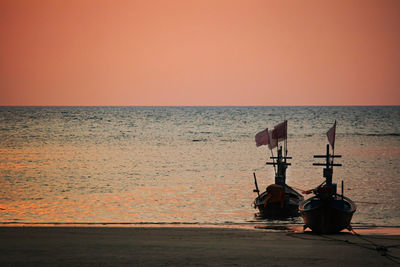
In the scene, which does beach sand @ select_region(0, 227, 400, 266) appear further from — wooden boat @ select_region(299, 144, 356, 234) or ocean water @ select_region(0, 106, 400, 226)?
ocean water @ select_region(0, 106, 400, 226)

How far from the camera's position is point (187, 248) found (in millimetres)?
16016

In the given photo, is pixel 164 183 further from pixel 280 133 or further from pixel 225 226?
pixel 225 226

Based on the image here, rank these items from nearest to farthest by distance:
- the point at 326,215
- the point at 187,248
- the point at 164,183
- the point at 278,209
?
the point at 187,248 → the point at 326,215 → the point at 278,209 → the point at 164,183

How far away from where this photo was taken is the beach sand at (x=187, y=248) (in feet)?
47.3

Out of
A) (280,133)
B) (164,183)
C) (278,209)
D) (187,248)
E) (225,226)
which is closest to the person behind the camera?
(187,248)

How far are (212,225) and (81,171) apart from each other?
24.6m

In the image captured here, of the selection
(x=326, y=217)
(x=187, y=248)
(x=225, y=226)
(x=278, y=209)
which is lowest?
(x=225, y=226)

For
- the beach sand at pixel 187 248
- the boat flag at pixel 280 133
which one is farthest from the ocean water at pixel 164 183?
the beach sand at pixel 187 248

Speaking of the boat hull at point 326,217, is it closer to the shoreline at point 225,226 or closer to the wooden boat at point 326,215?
the wooden boat at point 326,215

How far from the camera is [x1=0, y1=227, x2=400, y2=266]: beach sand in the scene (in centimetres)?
1441

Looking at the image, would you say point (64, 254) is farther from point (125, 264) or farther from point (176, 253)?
point (176, 253)

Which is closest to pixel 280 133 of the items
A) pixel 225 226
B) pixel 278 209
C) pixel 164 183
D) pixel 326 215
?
pixel 278 209

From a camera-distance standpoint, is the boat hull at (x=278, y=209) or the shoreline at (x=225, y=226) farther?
the boat hull at (x=278, y=209)

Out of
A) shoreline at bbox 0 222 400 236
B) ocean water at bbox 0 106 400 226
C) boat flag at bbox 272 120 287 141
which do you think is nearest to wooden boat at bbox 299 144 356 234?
shoreline at bbox 0 222 400 236
